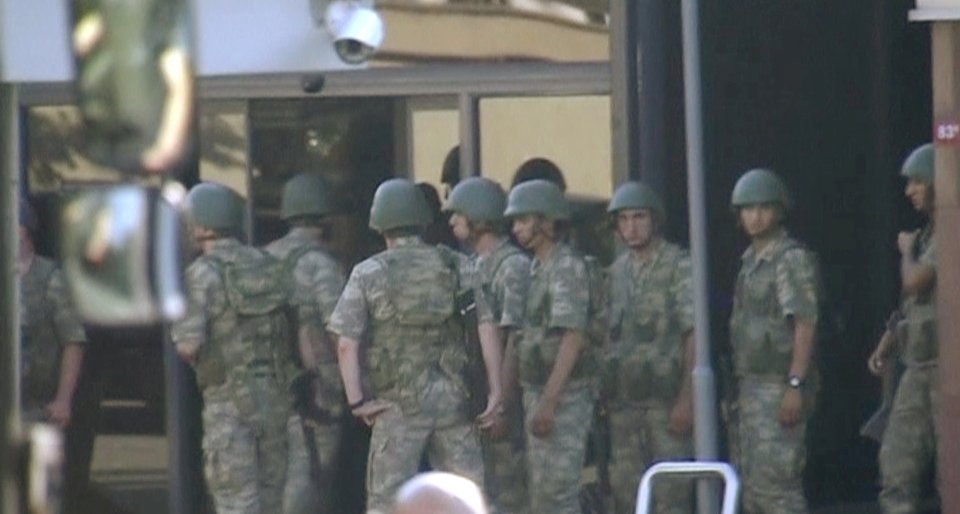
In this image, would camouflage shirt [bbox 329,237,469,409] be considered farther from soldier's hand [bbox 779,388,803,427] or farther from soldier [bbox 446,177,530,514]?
soldier's hand [bbox 779,388,803,427]

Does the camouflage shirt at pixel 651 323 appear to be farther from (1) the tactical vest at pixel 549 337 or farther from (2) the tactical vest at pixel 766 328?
(2) the tactical vest at pixel 766 328

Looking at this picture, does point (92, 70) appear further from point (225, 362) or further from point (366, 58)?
point (366, 58)

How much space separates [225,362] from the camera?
12.8 m

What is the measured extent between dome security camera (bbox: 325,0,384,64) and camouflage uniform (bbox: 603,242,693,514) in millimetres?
1951

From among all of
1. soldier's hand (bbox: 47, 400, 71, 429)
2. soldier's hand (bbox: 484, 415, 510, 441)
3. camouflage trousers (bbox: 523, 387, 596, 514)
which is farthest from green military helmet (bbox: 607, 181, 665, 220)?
soldier's hand (bbox: 47, 400, 71, 429)

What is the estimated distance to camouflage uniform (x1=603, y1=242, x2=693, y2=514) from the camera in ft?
40.4

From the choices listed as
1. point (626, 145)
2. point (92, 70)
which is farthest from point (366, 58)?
point (92, 70)

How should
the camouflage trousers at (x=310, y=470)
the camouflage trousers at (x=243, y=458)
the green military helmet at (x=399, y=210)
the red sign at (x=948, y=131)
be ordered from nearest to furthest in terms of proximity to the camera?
1. the red sign at (x=948, y=131)
2. the green military helmet at (x=399, y=210)
3. the camouflage trousers at (x=243, y=458)
4. the camouflage trousers at (x=310, y=470)

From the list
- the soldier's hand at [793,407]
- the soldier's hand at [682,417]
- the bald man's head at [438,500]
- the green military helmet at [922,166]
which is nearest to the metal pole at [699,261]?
the soldier's hand at [793,407]

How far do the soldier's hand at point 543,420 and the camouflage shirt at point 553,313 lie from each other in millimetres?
148

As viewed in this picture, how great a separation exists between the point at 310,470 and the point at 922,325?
3094mm

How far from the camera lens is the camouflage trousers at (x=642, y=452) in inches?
486

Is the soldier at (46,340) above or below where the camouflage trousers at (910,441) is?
above

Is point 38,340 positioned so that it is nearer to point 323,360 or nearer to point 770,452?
point 323,360
